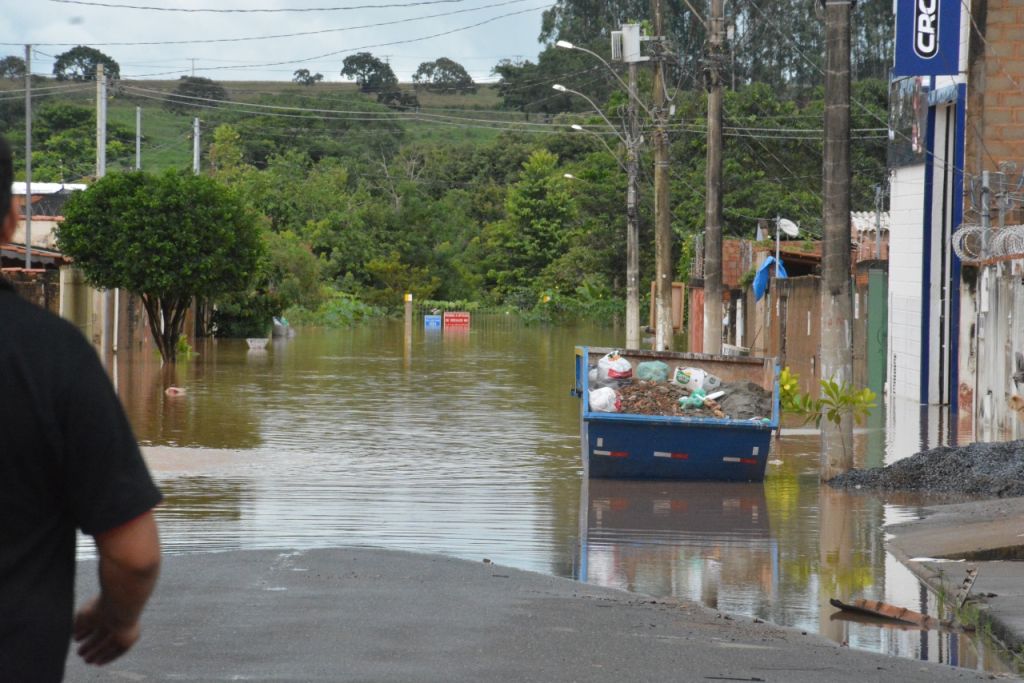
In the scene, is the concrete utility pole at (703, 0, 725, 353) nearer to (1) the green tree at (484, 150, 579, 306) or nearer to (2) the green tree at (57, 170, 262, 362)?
(2) the green tree at (57, 170, 262, 362)

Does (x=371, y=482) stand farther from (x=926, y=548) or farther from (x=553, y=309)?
(x=553, y=309)

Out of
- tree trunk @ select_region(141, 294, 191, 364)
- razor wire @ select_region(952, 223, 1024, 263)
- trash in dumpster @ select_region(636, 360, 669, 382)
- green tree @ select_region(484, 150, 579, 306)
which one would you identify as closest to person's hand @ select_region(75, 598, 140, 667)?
trash in dumpster @ select_region(636, 360, 669, 382)

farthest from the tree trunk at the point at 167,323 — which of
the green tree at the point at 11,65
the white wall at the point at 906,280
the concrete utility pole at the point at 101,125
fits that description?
the green tree at the point at 11,65

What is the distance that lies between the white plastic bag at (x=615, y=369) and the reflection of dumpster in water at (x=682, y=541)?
1.26 metres

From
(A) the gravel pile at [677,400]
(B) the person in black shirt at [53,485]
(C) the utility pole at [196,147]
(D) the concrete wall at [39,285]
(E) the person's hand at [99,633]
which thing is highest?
(C) the utility pole at [196,147]

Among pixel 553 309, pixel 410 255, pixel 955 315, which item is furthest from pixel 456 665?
pixel 410 255

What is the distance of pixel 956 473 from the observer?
51.0 feet

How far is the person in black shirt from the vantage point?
3289mm

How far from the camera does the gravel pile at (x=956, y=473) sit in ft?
48.9

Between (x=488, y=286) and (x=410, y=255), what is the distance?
26.2 ft

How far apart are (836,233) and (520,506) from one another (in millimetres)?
4485

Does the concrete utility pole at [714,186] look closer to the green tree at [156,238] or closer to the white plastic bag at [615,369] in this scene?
the white plastic bag at [615,369]

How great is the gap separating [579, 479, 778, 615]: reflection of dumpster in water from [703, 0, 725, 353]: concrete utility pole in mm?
11943

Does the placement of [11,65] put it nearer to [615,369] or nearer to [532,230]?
[532,230]
